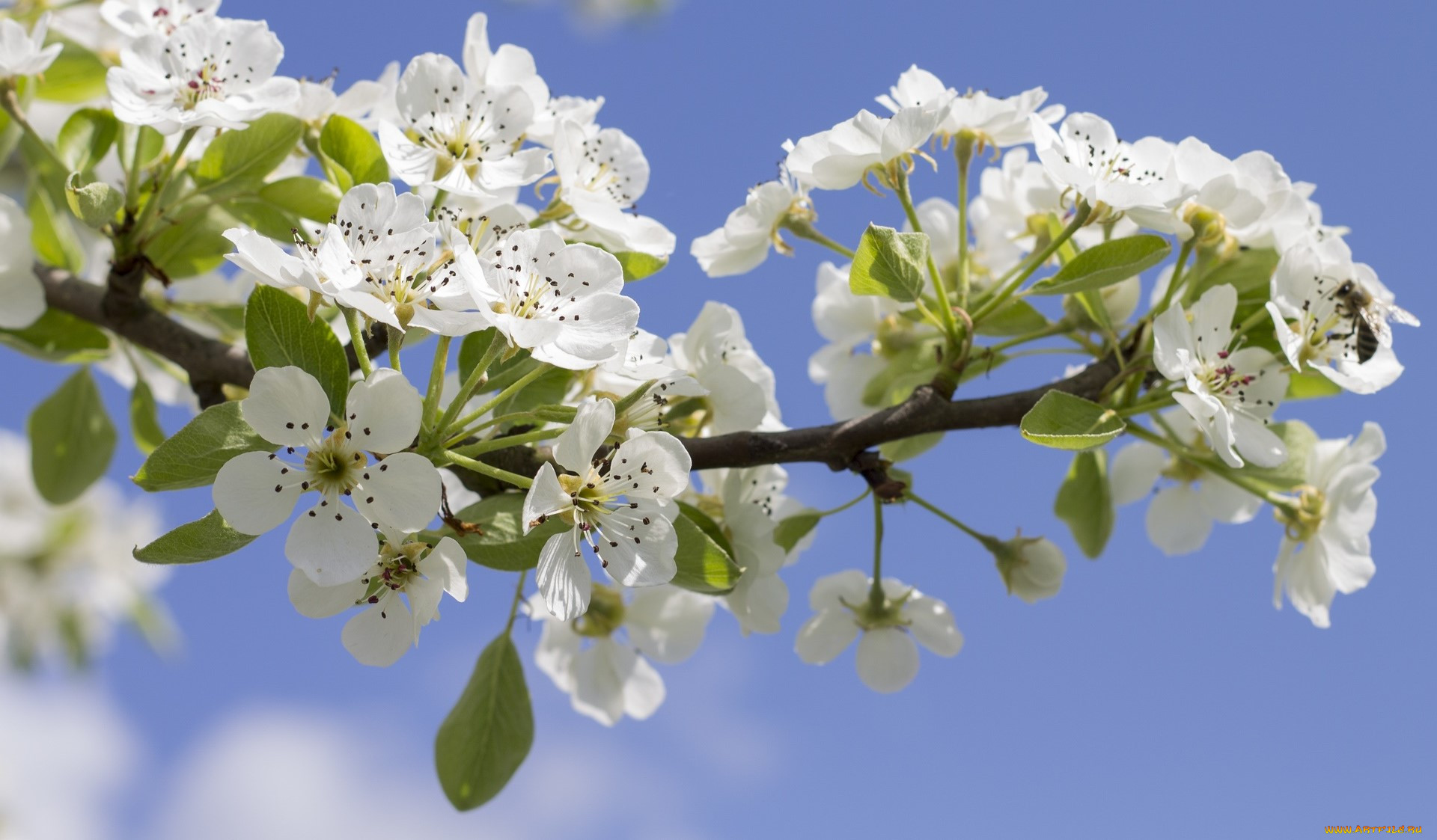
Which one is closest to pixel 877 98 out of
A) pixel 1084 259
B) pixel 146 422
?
pixel 1084 259

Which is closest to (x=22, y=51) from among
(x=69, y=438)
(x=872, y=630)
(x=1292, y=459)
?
(x=69, y=438)

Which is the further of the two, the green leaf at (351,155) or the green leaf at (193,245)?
the green leaf at (193,245)

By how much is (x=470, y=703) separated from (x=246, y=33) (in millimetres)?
A: 1185

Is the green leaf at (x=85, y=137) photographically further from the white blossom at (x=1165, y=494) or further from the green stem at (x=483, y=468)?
the white blossom at (x=1165, y=494)

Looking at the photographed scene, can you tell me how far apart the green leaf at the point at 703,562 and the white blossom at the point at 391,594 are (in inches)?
12.1

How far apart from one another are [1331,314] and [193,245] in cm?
202

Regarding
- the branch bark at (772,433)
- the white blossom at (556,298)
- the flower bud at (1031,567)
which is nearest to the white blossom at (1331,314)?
the branch bark at (772,433)

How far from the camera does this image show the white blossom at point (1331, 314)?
1.86 m

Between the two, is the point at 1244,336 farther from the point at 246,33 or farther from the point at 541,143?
the point at 246,33

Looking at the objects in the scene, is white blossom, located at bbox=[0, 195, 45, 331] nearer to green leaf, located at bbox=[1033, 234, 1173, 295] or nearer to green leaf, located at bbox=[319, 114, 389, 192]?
green leaf, located at bbox=[319, 114, 389, 192]

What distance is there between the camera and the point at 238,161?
79.7 inches

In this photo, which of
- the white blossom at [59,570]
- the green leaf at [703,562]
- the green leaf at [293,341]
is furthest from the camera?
the white blossom at [59,570]

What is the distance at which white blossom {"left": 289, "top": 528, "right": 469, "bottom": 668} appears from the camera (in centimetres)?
148

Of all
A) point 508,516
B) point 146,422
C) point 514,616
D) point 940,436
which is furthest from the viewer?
point 146,422
